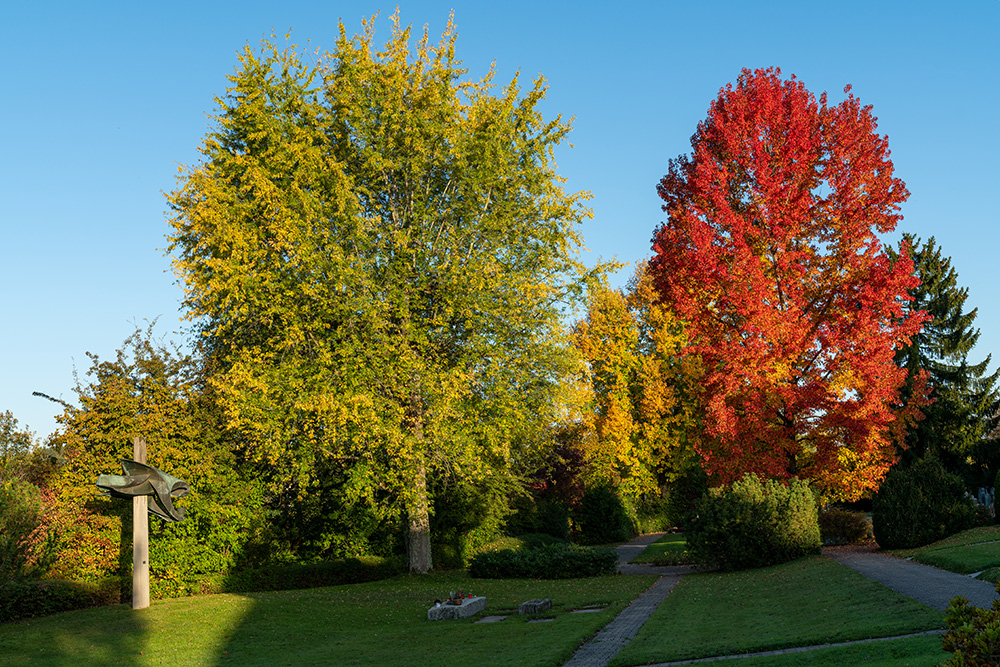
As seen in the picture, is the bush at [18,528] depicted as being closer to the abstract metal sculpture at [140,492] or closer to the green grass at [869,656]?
the abstract metal sculpture at [140,492]

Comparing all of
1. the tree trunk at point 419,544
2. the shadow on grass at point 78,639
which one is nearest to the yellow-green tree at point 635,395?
the tree trunk at point 419,544

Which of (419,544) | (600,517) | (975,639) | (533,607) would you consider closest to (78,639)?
(533,607)

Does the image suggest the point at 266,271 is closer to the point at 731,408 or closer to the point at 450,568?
the point at 450,568

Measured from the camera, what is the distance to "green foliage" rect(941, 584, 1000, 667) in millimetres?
5223

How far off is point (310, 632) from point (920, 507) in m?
17.5

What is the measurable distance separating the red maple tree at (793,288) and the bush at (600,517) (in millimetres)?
13199

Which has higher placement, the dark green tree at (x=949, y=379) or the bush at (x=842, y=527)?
the dark green tree at (x=949, y=379)

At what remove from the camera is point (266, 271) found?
20.2 m

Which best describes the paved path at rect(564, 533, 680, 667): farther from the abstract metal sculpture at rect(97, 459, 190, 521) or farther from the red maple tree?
the abstract metal sculpture at rect(97, 459, 190, 521)

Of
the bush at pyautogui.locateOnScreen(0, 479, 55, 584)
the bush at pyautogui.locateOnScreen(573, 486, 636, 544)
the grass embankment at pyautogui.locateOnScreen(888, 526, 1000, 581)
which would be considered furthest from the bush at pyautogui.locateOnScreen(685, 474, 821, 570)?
the bush at pyautogui.locateOnScreen(0, 479, 55, 584)

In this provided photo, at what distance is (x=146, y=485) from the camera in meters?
16.8

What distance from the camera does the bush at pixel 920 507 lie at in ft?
69.8

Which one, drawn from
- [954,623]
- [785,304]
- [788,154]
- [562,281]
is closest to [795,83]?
[788,154]

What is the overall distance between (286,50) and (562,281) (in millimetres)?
10889
